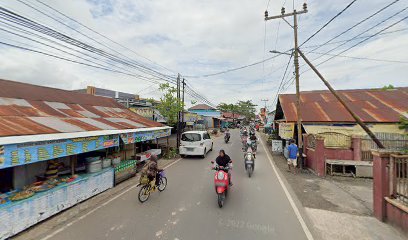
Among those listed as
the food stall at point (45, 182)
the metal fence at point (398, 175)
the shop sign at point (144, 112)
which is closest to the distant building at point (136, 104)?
the shop sign at point (144, 112)

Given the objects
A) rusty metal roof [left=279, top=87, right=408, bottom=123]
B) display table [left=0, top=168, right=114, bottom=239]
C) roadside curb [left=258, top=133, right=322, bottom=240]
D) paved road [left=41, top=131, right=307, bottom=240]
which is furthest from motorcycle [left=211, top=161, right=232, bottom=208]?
rusty metal roof [left=279, top=87, right=408, bottom=123]

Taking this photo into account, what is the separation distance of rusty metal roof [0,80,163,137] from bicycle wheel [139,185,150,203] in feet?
8.93

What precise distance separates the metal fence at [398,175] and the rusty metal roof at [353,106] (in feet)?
28.7

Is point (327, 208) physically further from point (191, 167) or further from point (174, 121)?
point (174, 121)

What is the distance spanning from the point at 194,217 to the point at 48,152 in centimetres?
401

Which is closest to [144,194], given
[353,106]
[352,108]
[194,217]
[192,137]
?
[194,217]

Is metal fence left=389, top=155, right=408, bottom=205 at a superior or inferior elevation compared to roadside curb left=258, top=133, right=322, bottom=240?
superior

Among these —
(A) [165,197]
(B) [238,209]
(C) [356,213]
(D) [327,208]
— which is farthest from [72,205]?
(C) [356,213]

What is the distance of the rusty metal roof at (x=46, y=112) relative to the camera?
5.28 meters

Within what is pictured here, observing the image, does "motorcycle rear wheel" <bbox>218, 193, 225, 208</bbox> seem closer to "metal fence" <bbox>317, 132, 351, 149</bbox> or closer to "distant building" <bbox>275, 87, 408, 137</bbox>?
"metal fence" <bbox>317, 132, 351, 149</bbox>

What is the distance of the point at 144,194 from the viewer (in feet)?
20.4

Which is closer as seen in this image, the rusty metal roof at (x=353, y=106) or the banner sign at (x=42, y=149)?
the banner sign at (x=42, y=149)

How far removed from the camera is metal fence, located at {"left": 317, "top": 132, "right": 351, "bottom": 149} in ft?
33.5

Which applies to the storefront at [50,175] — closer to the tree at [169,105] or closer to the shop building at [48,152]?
the shop building at [48,152]
